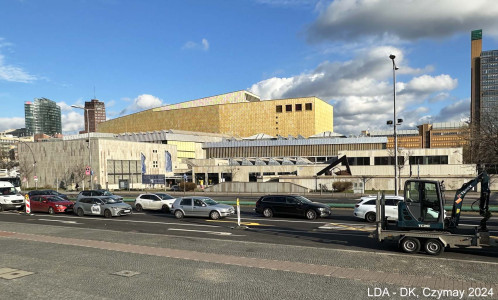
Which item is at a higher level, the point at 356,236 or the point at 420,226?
the point at 420,226

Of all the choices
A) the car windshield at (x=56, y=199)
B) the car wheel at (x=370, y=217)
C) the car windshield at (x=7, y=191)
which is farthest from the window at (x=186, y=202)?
the car windshield at (x=7, y=191)

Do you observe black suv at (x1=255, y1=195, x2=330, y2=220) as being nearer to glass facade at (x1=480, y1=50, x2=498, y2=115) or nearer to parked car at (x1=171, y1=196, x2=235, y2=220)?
parked car at (x1=171, y1=196, x2=235, y2=220)

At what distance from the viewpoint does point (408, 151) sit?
62.1 meters

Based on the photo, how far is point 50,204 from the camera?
28844mm

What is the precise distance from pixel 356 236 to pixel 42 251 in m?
13.2

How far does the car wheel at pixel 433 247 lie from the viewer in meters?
12.9

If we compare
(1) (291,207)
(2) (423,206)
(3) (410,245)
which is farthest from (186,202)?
(2) (423,206)

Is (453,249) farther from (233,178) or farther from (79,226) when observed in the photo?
(233,178)

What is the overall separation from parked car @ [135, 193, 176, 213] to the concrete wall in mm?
23240

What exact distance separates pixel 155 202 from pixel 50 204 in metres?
8.05

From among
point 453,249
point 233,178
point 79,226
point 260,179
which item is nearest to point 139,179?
point 233,178

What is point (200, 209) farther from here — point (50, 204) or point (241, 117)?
point (241, 117)

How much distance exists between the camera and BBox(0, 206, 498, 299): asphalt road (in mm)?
9469

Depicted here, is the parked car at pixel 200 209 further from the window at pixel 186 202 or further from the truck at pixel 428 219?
the truck at pixel 428 219
